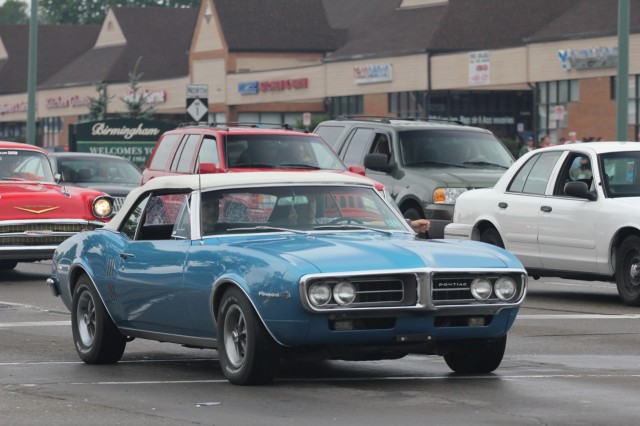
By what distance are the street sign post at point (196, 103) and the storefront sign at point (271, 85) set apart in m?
47.8

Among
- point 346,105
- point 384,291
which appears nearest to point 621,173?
point 384,291

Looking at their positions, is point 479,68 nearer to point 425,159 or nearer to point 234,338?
point 425,159

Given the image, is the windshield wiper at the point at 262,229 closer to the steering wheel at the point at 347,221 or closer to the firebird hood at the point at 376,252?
the firebird hood at the point at 376,252

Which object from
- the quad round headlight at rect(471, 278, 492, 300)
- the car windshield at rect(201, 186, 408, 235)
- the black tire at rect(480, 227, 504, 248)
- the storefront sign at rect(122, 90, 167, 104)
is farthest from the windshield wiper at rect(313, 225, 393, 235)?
the storefront sign at rect(122, 90, 167, 104)

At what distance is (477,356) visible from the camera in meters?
10.6

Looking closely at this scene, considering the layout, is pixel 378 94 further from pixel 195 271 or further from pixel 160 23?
pixel 195 271

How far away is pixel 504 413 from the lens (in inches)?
349

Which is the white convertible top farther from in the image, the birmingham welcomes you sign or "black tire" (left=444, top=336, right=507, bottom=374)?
the birmingham welcomes you sign

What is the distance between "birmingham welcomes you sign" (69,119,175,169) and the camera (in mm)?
38375

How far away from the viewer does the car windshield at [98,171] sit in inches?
1075

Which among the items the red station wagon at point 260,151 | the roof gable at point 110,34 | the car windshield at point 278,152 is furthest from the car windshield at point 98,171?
the roof gable at point 110,34

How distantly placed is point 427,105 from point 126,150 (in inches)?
1408

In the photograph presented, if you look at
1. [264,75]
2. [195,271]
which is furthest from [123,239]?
[264,75]

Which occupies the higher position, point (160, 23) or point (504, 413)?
point (160, 23)
